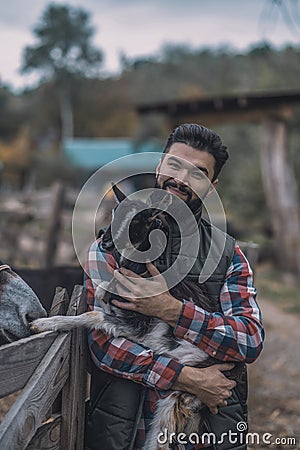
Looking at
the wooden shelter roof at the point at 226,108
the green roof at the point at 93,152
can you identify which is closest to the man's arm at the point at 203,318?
the wooden shelter roof at the point at 226,108

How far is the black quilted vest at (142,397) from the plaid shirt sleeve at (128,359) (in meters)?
0.08

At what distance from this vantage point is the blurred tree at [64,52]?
4253 centimetres

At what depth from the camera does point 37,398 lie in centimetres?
202

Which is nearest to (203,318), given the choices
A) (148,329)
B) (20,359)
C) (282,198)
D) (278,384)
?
(148,329)

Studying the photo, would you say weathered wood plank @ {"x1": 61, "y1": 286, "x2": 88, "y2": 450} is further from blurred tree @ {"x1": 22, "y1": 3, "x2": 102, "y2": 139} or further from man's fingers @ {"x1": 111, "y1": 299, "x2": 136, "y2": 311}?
blurred tree @ {"x1": 22, "y1": 3, "x2": 102, "y2": 139}

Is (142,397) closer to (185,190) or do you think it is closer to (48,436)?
(48,436)

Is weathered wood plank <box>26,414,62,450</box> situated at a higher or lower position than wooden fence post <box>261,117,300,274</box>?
higher

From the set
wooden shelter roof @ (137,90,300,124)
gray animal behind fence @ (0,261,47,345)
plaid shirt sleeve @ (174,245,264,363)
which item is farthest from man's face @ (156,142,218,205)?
wooden shelter roof @ (137,90,300,124)

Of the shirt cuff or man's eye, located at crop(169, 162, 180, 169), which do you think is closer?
the shirt cuff

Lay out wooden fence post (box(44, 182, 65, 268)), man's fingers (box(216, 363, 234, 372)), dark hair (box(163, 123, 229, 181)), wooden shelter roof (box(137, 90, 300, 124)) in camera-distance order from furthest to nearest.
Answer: wooden shelter roof (box(137, 90, 300, 124)) < wooden fence post (box(44, 182, 65, 268)) < dark hair (box(163, 123, 229, 181)) < man's fingers (box(216, 363, 234, 372))

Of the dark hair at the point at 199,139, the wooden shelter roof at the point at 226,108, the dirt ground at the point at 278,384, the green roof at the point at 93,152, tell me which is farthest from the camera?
the green roof at the point at 93,152

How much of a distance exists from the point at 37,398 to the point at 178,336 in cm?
54

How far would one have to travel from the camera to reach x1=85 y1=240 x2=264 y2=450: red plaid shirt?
215 centimetres

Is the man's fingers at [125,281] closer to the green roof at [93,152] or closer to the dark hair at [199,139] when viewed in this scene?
the dark hair at [199,139]
